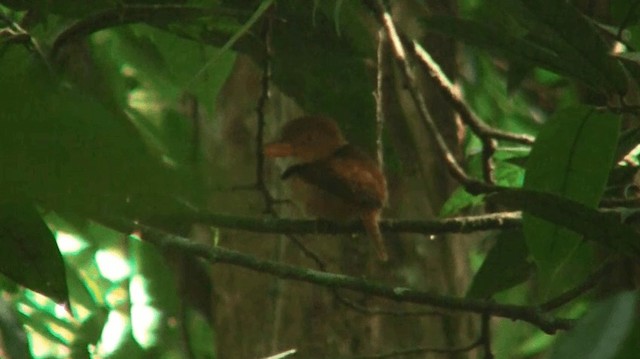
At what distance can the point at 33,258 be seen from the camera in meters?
1.50

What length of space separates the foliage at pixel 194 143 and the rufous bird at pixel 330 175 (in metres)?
0.34

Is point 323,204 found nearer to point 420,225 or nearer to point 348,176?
point 348,176

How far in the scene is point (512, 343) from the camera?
3.93m

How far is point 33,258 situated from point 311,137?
2125 mm

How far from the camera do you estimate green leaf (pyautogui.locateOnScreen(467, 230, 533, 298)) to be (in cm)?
213

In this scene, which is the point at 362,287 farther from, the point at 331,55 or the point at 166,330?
the point at 166,330

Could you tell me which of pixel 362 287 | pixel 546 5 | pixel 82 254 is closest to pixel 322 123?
pixel 82 254

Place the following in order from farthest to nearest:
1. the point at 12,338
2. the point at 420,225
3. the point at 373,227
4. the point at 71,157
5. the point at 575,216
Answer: the point at 373,227 → the point at 420,225 → the point at 575,216 → the point at 12,338 → the point at 71,157

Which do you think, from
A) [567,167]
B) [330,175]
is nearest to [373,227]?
[330,175]

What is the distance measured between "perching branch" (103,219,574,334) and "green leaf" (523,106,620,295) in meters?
0.26

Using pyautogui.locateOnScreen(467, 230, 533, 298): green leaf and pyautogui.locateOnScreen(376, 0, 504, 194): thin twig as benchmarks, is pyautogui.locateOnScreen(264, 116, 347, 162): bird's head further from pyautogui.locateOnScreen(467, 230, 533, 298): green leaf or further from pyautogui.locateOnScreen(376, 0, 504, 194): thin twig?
pyautogui.locateOnScreen(467, 230, 533, 298): green leaf

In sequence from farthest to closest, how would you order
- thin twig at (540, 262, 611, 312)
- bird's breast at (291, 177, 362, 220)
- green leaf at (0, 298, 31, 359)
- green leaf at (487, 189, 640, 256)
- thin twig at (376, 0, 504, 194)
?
bird's breast at (291, 177, 362, 220) < thin twig at (376, 0, 504, 194) < thin twig at (540, 262, 611, 312) < green leaf at (487, 189, 640, 256) < green leaf at (0, 298, 31, 359)

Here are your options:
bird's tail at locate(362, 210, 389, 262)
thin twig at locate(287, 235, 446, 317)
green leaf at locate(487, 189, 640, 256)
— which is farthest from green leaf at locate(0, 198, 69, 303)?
bird's tail at locate(362, 210, 389, 262)

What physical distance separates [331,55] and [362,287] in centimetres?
51
